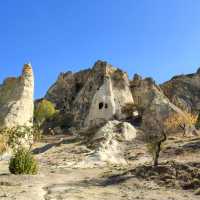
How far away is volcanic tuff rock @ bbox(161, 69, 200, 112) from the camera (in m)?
72.4

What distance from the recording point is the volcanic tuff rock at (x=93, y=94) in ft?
175

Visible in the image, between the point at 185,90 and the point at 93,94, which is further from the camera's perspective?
the point at 185,90

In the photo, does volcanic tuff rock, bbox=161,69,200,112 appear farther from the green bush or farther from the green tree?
the green bush

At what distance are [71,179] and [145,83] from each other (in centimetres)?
4211

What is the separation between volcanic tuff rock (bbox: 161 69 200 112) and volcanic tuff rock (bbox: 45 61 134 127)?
15394mm

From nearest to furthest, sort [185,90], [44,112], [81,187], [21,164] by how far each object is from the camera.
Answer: [81,187], [21,164], [44,112], [185,90]

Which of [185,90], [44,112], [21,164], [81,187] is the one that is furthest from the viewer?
[185,90]

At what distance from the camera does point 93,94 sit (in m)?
59.8

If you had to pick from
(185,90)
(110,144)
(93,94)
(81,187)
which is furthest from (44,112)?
(81,187)

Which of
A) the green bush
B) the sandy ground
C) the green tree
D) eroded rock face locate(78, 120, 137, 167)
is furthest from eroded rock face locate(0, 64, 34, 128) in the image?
the green tree

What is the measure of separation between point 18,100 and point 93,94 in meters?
23.1

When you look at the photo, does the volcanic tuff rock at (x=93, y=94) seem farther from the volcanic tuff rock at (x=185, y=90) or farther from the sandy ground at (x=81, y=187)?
the sandy ground at (x=81, y=187)

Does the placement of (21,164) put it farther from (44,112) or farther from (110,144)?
(44,112)

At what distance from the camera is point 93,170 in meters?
25.8
